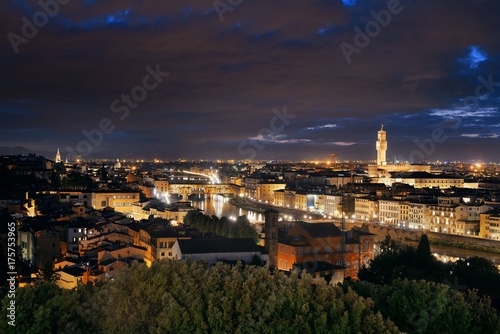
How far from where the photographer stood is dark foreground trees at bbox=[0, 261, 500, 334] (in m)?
4.34

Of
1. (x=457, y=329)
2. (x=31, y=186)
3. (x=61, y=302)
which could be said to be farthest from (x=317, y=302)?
(x=31, y=186)

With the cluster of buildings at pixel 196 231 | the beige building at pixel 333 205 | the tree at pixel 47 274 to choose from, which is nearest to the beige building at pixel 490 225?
the cluster of buildings at pixel 196 231

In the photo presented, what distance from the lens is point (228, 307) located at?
14.6 ft

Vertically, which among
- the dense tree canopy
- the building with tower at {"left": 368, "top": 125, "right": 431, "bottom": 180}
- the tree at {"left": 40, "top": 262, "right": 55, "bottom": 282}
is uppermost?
the building with tower at {"left": 368, "top": 125, "right": 431, "bottom": 180}

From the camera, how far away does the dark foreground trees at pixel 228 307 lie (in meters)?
4.34

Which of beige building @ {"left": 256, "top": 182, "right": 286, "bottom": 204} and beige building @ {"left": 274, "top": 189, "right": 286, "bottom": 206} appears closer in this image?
beige building @ {"left": 274, "top": 189, "right": 286, "bottom": 206}

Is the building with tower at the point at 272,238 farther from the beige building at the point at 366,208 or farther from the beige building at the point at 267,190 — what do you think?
the beige building at the point at 267,190

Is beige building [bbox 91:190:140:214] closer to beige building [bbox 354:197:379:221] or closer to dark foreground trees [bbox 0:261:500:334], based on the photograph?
beige building [bbox 354:197:379:221]

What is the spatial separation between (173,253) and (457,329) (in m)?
5.97

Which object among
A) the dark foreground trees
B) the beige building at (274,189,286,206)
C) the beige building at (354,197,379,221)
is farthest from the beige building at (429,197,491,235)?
the dark foreground trees

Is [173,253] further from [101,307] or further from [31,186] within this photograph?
[31,186]

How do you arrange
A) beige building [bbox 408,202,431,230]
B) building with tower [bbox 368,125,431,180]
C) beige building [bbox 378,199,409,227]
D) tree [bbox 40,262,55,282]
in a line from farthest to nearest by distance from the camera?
building with tower [bbox 368,125,431,180] < beige building [bbox 378,199,409,227] < beige building [bbox 408,202,431,230] < tree [bbox 40,262,55,282]

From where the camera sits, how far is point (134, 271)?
198 inches

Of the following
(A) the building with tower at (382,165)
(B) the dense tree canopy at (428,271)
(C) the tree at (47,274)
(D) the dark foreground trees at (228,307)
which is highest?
(A) the building with tower at (382,165)
